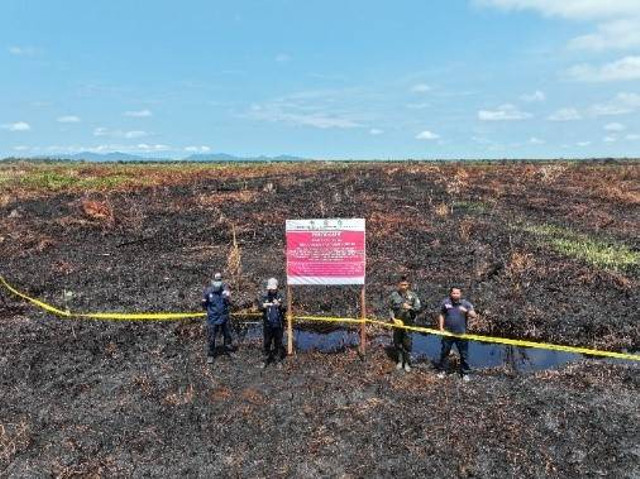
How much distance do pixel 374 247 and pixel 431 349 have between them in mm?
7880

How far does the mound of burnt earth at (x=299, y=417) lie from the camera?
26.5 ft

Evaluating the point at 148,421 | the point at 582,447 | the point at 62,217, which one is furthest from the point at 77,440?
the point at 62,217

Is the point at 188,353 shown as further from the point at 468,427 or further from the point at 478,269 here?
the point at 478,269

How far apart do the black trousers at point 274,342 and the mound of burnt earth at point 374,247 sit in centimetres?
290

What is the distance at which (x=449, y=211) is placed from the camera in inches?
1052

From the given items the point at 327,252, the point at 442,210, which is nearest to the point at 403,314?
the point at 327,252

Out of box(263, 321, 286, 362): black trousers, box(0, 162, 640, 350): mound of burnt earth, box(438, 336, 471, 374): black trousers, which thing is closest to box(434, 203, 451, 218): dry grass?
box(0, 162, 640, 350): mound of burnt earth

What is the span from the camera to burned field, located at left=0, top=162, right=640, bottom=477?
829 cm

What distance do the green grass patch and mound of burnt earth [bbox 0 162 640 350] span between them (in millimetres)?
63

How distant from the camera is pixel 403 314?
10.6m

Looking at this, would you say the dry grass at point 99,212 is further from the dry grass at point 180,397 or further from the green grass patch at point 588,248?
the green grass patch at point 588,248

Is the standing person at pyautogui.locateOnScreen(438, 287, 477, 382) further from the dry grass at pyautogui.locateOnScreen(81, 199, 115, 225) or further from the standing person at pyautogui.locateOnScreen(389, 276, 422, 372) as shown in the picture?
the dry grass at pyautogui.locateOnScreen(81, 199, 115, 225)

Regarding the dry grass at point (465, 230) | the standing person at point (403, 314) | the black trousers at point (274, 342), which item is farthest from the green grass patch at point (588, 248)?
the black trousers at point (274, 342)

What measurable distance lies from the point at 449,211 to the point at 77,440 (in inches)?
817
